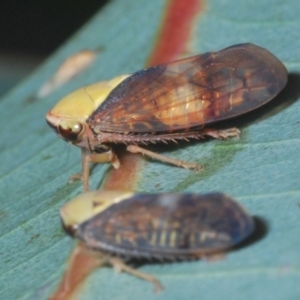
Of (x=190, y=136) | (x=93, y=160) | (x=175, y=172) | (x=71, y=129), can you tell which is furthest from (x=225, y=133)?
(x=71, y=129)

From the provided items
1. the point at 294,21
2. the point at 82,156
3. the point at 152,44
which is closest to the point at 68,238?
the point at 82,156

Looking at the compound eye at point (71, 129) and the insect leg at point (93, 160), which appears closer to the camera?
the insect leg at point (93, 160)

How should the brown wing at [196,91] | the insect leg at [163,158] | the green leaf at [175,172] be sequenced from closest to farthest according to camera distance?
the green leaf at [175,172] < the insect leg at [163,158] < the brown wing at [196,91]

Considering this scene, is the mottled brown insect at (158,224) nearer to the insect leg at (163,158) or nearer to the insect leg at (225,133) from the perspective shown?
the insect leg at (163,158)

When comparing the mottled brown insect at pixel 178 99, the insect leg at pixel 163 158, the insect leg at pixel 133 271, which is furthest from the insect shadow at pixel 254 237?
the mottled brown insect at pixel 178 99

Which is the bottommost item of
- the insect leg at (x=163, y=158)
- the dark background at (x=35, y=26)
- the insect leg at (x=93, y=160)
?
the dark background at (x=35, y=26)

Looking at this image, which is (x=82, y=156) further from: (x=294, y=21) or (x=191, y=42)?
(x=294, y=21)
